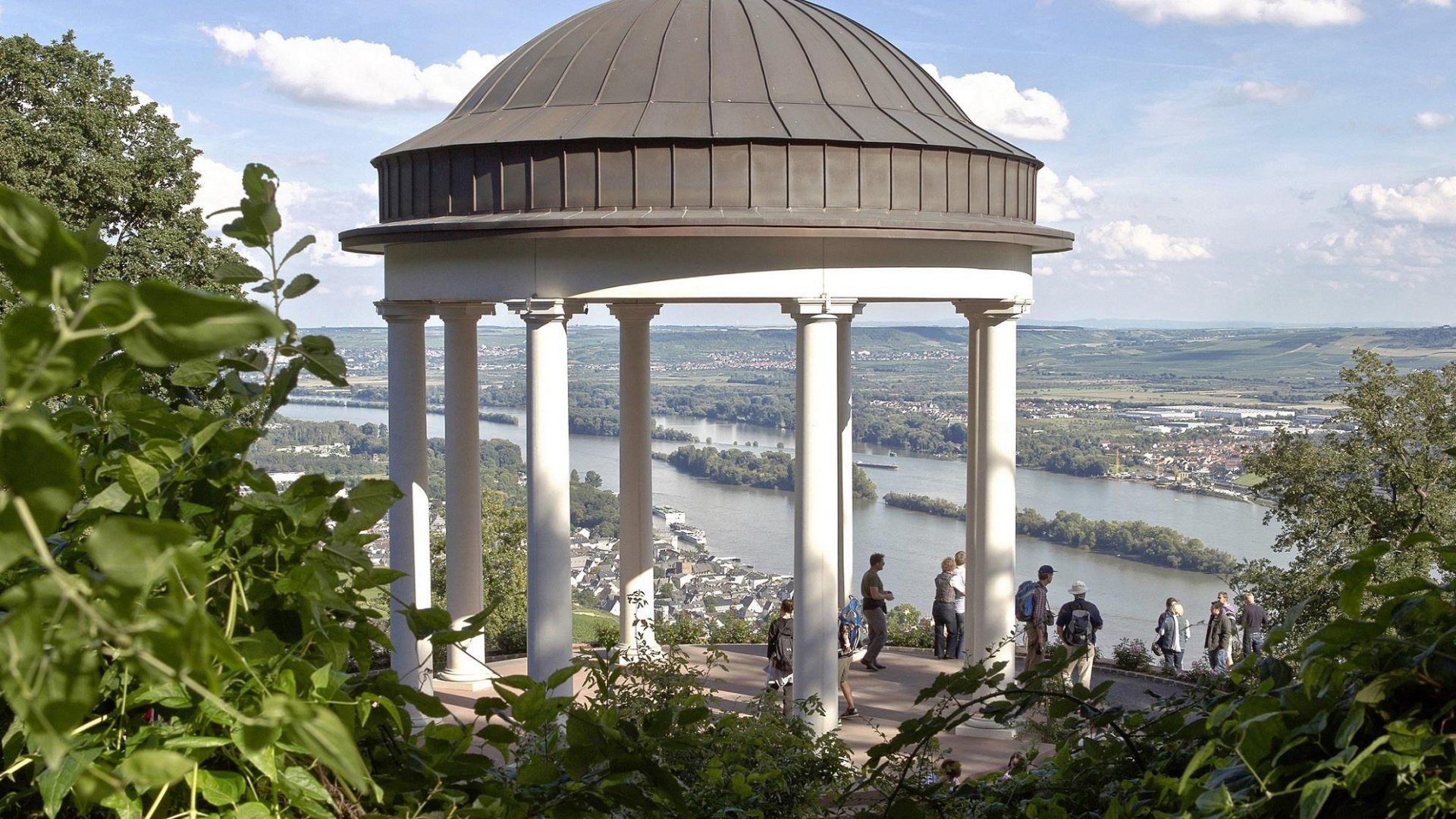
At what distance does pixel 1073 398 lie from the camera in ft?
291

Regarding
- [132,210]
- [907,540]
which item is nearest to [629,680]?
[132,210]

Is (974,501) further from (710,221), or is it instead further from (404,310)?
(404,310)

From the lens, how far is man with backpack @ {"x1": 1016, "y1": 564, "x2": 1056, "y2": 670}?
824 inches

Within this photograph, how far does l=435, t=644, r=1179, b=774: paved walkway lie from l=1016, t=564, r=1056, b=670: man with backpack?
1601 millimetres

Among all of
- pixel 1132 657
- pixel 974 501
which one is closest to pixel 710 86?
pixel 974 501

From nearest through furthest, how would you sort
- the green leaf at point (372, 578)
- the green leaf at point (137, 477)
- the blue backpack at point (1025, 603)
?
the green leaf at point (137, 477) < the green leaf at point (372, 578) < the blue backpack at point (1025, 603)

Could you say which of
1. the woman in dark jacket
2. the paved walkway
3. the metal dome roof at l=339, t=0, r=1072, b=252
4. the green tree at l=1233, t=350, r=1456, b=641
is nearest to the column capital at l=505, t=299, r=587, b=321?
the metal dome roof at l=339, t=0, r=1072, b=252

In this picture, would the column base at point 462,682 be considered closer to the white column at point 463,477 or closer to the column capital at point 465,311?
the white column at point 463,477

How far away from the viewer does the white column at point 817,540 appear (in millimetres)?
17000

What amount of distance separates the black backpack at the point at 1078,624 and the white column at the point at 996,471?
1110 mm

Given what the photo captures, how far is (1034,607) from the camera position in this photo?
69.3 feet

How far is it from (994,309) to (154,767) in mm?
18129

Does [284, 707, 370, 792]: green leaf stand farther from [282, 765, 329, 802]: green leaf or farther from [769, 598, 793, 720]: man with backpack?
[769, 598, 793, 720]: man with backpack

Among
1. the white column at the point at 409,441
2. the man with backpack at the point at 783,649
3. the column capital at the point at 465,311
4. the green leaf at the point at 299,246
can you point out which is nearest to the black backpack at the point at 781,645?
the man with backpack at the point at 783,649
